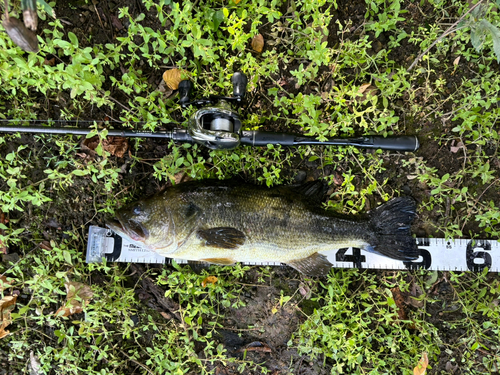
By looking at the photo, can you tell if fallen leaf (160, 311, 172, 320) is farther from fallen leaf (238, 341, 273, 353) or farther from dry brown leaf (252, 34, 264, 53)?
dry brown leaf (252, 34, 264, 53)

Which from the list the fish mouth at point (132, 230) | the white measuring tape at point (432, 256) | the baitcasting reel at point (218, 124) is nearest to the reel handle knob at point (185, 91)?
the baitcasting reel at point (218, 124)

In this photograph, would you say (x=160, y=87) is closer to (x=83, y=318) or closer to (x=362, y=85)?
(x=362, y=85)

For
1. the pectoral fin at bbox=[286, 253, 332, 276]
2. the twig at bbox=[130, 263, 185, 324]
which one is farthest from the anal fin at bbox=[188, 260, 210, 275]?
the pectoral fin at bbox=[286, 253, 332, 276]

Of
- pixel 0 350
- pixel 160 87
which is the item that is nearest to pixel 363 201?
pixel 160 87

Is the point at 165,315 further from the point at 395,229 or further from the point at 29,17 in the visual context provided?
the point at 29,17

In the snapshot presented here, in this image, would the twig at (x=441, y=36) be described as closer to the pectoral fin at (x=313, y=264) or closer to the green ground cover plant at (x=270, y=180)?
the green ground cover plant at (x=270, y=180)

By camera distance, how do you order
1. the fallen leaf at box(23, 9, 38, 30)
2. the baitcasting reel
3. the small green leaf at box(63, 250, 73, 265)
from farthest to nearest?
1. the small green leaf at box(63, 250, 73, 265)
2. the baitcasting reel
3. the fallen leaf at box(23, 9, 38, 30)
